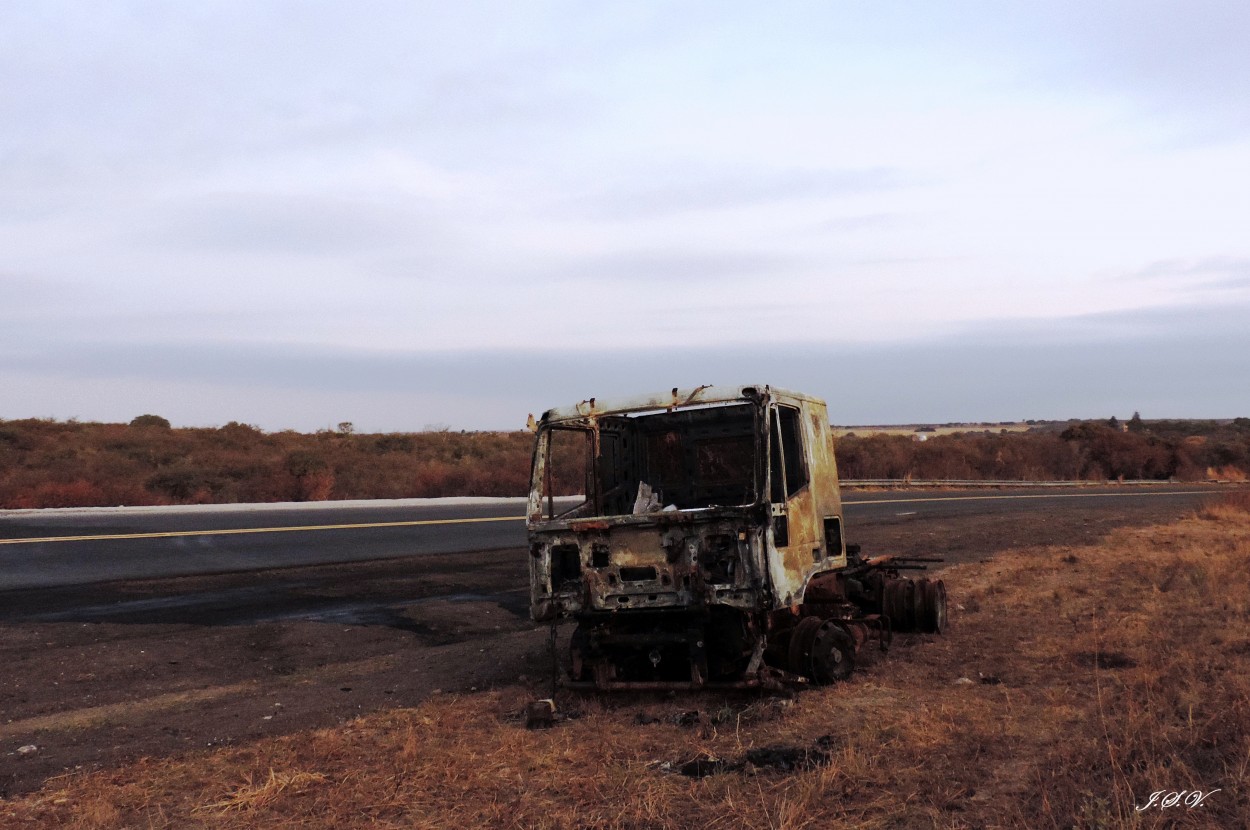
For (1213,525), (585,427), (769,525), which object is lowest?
(1213,525)

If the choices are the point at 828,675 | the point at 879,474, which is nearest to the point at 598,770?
the point at 828,675

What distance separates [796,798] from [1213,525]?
69.3ft

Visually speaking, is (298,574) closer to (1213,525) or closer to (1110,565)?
(1110,565)

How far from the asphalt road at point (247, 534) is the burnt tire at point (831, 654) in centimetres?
1011

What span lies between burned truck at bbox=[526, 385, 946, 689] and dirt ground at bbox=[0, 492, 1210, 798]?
1121 millimetres

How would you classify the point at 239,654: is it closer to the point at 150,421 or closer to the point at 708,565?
the point at 708,565

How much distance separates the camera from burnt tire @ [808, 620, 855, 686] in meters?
8.30

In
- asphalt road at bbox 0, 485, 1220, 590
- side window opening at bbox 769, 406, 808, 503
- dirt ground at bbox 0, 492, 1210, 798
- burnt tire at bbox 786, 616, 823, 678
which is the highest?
side window opening at bbox 769, 406, 808, 503

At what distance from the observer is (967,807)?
18.0ft

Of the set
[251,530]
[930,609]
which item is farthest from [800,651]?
[251,530]

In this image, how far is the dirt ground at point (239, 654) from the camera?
7.77 meters

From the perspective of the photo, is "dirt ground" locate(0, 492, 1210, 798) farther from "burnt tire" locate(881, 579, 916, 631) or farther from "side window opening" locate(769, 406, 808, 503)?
"burnt tire" locate(881, 579, 916, 631)

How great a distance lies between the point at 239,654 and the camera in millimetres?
10641

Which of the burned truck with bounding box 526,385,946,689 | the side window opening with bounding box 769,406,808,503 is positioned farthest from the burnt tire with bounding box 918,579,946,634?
the side window opening with bounding box 769,406,808,503
